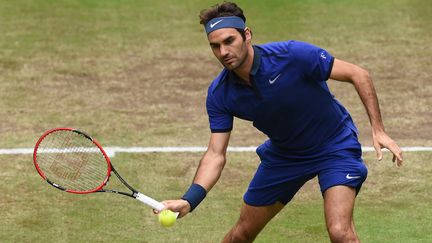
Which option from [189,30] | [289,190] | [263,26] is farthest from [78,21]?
[289,190]

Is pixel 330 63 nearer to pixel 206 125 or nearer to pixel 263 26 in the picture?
pixel 206 125

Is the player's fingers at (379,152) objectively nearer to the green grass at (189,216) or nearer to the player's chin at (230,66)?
the player's chin at (230,66)

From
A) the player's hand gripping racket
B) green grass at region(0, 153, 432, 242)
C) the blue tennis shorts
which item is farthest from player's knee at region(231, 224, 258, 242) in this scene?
green grass at region(0, 153, 432, 242)

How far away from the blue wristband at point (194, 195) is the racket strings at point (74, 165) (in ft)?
5.68

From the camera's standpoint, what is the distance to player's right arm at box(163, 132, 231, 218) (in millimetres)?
8961

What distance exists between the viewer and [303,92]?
9.68 m

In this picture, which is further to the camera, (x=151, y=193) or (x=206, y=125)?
(x=206, y=125)

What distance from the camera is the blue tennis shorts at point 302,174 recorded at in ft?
31.8

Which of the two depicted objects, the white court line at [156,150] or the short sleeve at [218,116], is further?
the white court line at [156,150]

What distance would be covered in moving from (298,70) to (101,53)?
8.36m

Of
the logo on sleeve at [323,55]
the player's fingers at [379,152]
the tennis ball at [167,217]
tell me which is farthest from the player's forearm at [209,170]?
the player's fingers at [379,152]

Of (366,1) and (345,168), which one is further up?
(345,168)

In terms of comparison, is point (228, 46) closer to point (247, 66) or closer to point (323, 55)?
point (247, 66)

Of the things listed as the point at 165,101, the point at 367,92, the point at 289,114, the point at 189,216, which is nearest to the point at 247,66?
the point at 289,114
